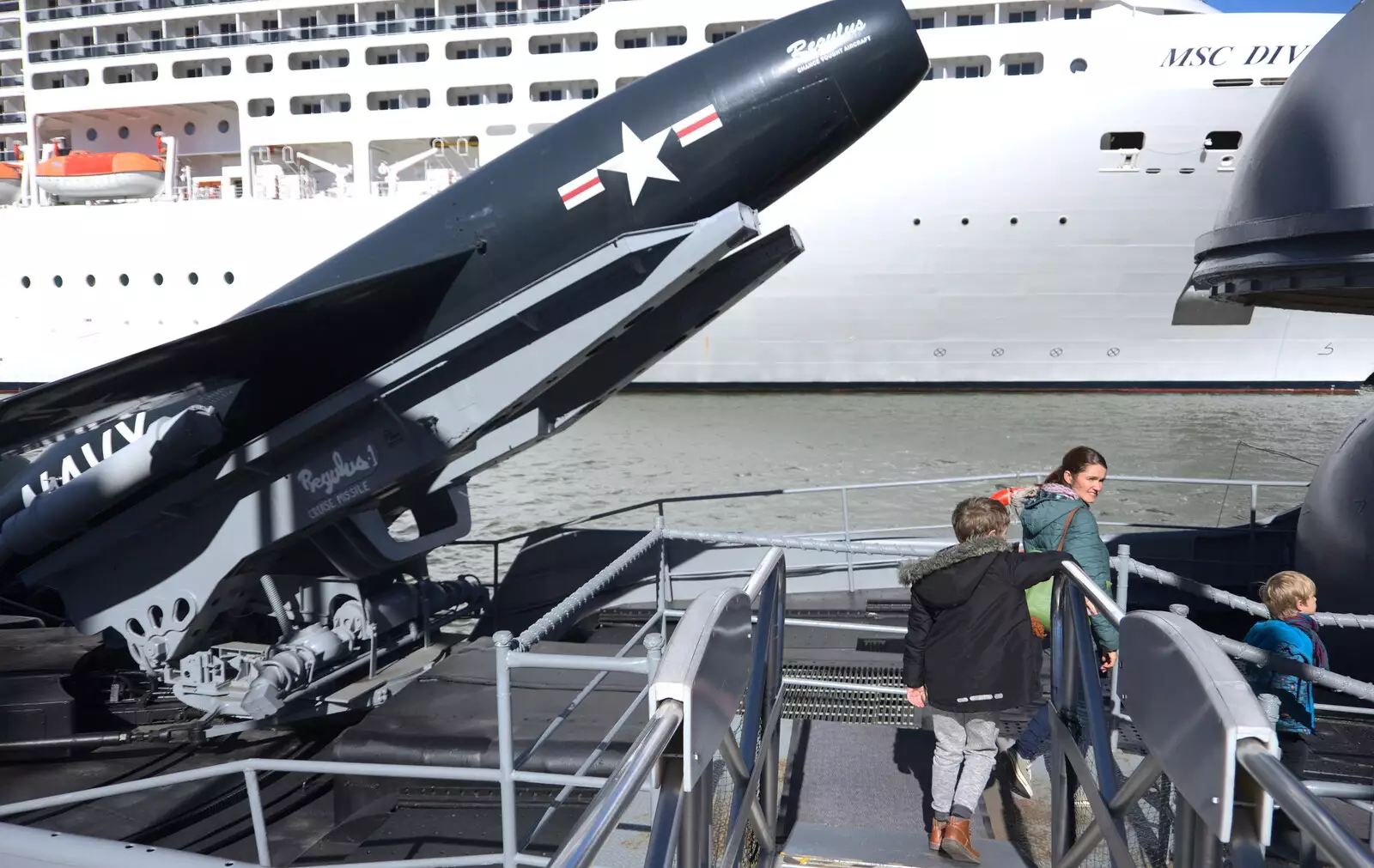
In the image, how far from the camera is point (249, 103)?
2758 centimetres

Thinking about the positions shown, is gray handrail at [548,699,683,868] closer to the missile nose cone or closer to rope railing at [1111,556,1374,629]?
rope railing at [1111,556,1374,629]

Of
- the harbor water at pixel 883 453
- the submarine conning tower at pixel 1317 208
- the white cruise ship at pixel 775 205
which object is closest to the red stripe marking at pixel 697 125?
the submarine conning tower at pixel 1317 208

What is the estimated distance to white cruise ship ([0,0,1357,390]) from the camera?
21547 mm

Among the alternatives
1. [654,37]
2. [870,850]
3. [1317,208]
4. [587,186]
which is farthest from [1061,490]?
[654,37]

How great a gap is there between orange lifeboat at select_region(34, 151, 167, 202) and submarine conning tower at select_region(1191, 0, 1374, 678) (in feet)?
90.4

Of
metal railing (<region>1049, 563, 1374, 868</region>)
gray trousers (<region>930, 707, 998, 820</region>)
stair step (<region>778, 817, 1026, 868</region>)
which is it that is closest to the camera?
metal railing (<region>1049, 563, 1374, 868</region>)

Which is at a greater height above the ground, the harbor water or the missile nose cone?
the missile nose cone

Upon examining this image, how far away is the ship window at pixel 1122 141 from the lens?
21.6m

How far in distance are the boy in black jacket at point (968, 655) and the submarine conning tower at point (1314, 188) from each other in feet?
7.17

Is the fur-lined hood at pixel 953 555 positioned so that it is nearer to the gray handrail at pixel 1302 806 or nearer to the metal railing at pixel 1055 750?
the metal railing at pixel 1055 750

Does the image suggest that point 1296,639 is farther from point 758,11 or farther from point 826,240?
point 758,11

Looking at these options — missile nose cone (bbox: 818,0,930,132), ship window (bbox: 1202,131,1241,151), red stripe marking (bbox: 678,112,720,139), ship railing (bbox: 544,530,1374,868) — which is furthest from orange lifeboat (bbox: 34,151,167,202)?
ship railing (bbox: 544,530,1374,868)

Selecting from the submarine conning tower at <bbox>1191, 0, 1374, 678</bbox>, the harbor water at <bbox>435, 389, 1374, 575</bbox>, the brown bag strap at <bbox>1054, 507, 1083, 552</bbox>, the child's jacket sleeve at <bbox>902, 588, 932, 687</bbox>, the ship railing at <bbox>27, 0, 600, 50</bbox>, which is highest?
the ship railing at <bbox>27, 0, 600, 50</bbox>

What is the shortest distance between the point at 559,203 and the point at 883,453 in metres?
12.5
